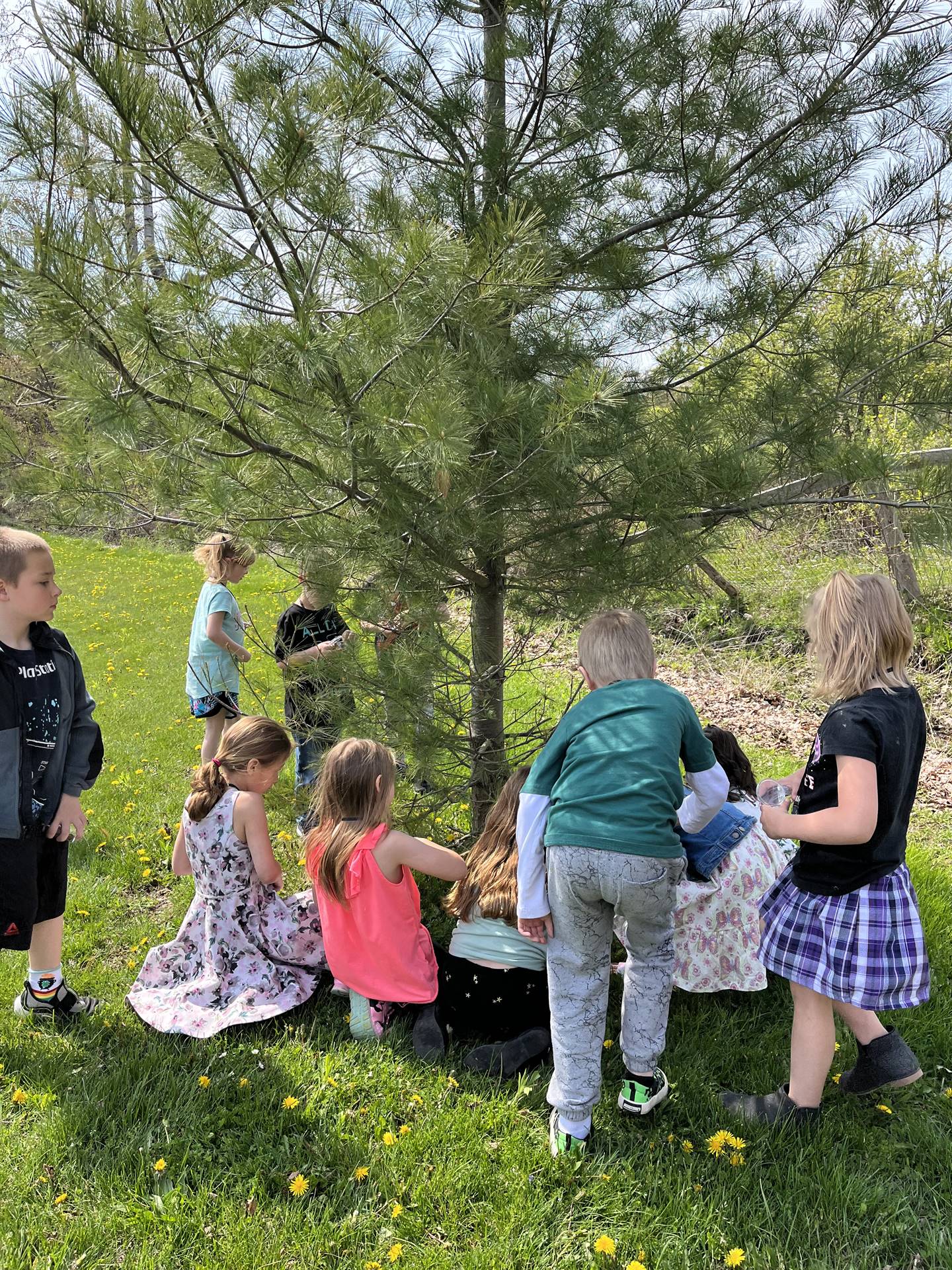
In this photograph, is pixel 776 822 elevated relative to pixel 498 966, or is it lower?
elevated

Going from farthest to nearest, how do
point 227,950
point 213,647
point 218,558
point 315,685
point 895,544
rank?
point 213,647 → point 218,558 → point 895,544 → point 315,685 → point 227,950

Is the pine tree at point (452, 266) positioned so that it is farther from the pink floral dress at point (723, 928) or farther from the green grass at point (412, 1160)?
the green grass at point (412, 1160)

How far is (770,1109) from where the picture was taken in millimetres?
2377

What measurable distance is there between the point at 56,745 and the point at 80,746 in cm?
13

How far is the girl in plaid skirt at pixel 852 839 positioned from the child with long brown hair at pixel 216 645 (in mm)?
2802

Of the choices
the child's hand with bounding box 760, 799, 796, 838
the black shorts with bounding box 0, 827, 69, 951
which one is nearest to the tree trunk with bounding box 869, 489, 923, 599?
the child's hand with bounding box 760, 799, 796, 838

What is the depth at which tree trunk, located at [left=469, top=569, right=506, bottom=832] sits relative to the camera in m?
3.36

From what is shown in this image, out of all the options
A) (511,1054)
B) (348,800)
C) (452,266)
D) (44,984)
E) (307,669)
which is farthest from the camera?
(307,669)

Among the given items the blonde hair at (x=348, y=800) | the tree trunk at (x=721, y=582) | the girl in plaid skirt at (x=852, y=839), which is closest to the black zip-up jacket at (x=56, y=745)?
the blonde hair at (x=348, y=800)

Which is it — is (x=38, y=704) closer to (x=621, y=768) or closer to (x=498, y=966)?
(x=498, y=966)

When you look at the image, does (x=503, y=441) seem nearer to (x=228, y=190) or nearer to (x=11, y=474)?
(x=228, y=190)

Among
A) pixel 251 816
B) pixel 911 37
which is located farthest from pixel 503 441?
pixel 911 37

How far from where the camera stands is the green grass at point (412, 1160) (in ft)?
6.52

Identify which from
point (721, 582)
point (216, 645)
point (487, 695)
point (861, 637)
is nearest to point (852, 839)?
point (861, 637)
